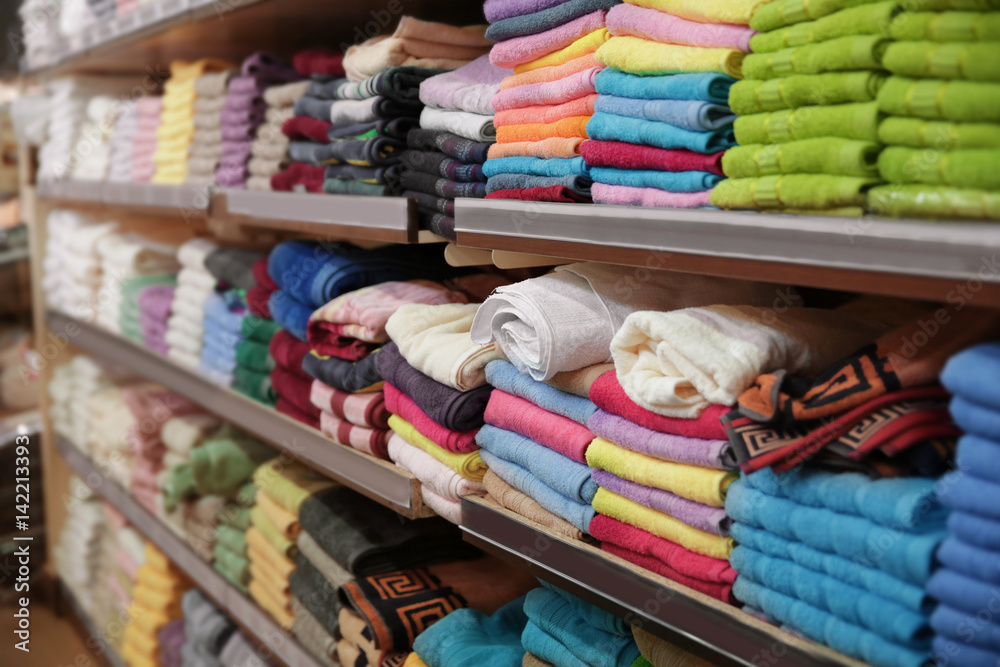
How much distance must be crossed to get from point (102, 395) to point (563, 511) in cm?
239

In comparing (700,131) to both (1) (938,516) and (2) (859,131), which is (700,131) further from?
(1) (938,516)

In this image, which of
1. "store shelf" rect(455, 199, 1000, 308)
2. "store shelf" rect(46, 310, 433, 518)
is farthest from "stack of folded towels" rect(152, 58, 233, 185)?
"store shelf" rect(455, 199, 1000, 308)

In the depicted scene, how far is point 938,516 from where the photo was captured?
70 centimetres

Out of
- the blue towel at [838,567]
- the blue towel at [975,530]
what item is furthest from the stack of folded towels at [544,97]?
the blue towel at [975,530]

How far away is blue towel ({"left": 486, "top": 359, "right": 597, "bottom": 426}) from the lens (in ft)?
3.46

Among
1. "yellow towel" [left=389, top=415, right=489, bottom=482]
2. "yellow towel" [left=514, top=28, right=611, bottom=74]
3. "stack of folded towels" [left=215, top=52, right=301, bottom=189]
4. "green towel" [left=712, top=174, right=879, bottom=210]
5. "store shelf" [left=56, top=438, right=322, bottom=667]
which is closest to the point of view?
"green towel" [left=712, top=174, right=879, bottom=210]

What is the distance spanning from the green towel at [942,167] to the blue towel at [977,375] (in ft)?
0.43

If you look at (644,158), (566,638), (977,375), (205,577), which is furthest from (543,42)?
(205,577)

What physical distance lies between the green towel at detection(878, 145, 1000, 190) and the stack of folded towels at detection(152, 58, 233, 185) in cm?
186

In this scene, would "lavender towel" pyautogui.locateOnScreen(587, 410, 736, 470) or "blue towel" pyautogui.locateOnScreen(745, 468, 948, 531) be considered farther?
"lavender towel" pyautogui.locateOnScreen(587, 410, 736, 470)

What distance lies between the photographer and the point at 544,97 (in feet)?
3.56

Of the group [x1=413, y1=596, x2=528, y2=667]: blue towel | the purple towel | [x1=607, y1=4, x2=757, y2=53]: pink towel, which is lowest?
[x1=413, y1=596, x2=528, y2=667]: blue towel

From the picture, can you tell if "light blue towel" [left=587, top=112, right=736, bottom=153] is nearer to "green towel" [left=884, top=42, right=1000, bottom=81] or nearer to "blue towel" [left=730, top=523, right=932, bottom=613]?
"green towel" [left=884, top=42, right=1000, bottom=81]

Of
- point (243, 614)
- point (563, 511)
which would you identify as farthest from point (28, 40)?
point (563, 511)
